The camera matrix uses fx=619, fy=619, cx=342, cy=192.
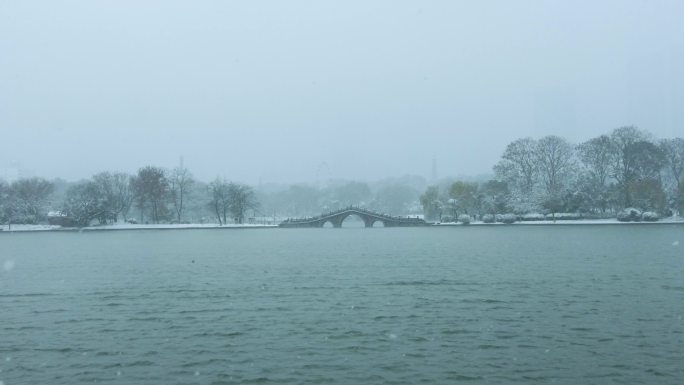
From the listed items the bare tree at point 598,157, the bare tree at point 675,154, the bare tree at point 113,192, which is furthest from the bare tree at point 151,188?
the bare tree at point 675,154

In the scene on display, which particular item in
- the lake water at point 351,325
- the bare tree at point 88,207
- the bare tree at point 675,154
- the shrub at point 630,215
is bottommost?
the lake water at point 351,325

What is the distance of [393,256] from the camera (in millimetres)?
42156

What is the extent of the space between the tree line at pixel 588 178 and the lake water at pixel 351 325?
6920 cm

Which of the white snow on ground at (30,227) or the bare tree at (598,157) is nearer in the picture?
the bare tree at (598,157)

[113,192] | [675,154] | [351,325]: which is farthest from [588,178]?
[351,325]

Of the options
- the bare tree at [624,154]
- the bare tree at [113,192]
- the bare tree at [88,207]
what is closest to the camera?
the bare tree at [624,154]

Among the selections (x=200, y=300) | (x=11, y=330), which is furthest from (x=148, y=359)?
(x=200, y=300)

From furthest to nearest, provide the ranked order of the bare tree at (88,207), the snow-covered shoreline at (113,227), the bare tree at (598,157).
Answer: the snow-covered shoreline at (113,227), the bare tree at (88,207), the bare tree at (598,157)

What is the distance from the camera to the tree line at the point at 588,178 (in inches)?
3775

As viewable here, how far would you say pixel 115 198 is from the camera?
122 m

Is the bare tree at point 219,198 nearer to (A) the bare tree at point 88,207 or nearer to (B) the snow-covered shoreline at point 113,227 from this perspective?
(B) the snow-covered shoreline at point 113,227

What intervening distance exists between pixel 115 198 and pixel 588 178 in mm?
87940

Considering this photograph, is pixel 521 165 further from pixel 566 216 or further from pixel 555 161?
pixel 566 216

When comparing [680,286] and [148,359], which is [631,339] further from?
[148,359]
